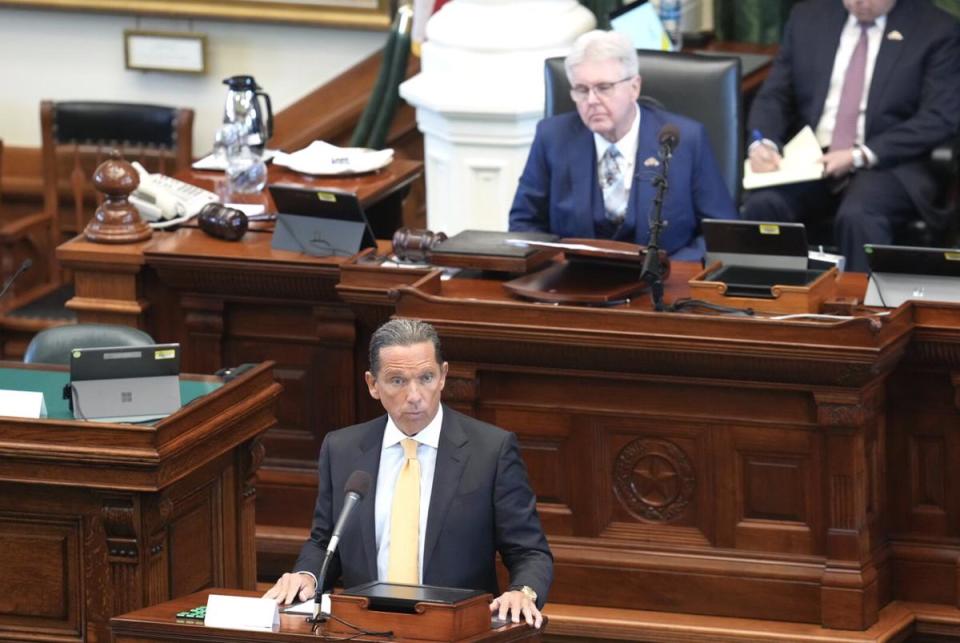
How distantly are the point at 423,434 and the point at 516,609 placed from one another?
483mm

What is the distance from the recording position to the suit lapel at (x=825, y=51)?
24.4ft

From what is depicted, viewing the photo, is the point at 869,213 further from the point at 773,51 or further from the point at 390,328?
the point at 390,328

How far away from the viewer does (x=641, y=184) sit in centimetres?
625

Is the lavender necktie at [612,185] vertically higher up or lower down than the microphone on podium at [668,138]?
lower down

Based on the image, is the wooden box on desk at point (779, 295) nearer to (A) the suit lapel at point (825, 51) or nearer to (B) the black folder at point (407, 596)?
(B) the black folder at point (407, 596)

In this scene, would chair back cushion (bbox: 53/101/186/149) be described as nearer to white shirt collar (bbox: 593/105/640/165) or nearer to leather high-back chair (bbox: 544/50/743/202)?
leather high-back chair (bbox: 544/50/743/202)

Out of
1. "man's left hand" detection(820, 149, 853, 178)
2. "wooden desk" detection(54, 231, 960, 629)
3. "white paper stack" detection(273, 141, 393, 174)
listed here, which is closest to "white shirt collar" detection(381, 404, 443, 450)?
Answer: "wooden desk" detection(54, 231, 960, 629)

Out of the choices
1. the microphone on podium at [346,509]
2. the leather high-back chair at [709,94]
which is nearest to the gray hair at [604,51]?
the leather high-back chair at [709,94]

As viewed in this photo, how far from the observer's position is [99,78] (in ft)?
30.4

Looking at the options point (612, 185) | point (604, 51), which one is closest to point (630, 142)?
point (612, 185)

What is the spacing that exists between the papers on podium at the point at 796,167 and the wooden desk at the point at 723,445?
1460 mm

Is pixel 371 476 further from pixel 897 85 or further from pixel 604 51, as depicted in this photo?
pixel 897 85

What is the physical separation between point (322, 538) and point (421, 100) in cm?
337

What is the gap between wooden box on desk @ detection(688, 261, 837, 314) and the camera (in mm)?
5449
